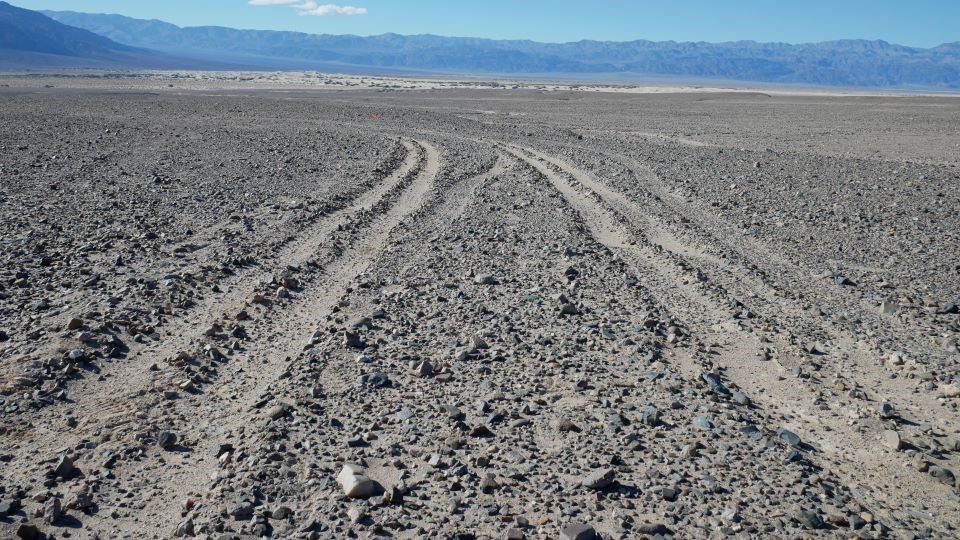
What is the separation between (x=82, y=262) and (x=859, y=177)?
1636cm

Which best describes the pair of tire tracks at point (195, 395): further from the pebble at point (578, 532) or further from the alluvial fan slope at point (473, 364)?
the pebble at point (578, 532)

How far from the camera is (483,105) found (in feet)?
174

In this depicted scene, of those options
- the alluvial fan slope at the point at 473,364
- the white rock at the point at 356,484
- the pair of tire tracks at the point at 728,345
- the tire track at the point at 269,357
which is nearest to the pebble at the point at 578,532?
the alluvial fan slope at the point at 473,364

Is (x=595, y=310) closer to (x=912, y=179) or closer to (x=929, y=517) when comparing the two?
(x=929, y=517)

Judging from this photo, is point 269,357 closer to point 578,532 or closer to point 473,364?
point 473,364

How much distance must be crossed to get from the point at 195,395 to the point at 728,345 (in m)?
4.50

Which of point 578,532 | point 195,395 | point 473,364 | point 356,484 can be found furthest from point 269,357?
point 578,532

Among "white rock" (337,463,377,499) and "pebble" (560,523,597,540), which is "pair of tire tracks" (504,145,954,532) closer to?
"pebble" (560,523,597,540)

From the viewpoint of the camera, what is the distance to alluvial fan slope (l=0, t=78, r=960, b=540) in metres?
4.47

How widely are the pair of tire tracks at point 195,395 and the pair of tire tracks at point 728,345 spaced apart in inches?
137

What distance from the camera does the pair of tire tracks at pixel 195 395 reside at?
471 cm

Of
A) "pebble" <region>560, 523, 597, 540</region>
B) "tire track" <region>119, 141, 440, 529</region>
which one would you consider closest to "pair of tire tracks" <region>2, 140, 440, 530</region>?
"tire track" <region>119, 141, 440, 529</region>

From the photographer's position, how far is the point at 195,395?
18.9ft

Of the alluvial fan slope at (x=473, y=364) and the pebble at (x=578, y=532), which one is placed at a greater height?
the alluvial fan slope at (x=473, y=364)
